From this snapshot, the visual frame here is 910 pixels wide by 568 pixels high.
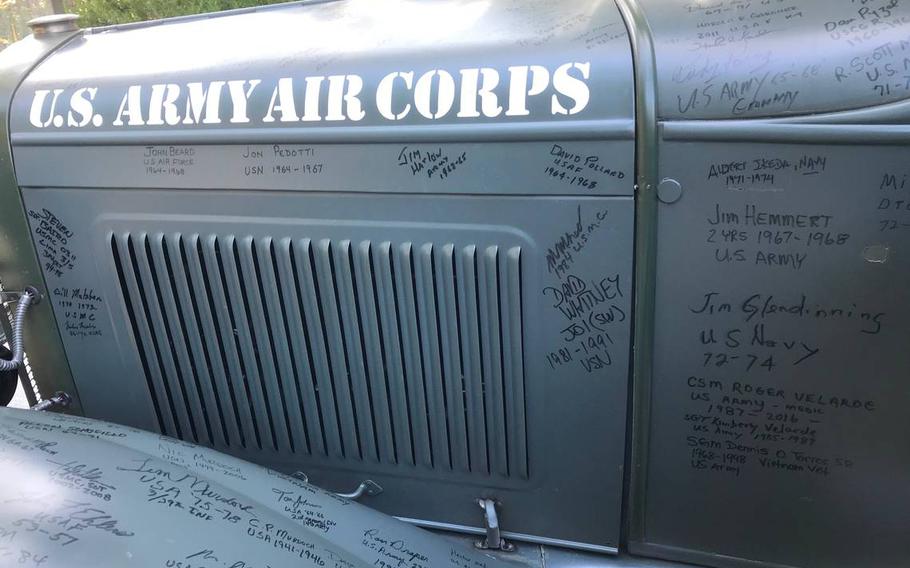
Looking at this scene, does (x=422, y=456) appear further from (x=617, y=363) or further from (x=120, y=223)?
(x=120, y=223)

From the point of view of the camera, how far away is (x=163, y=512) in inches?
46.9

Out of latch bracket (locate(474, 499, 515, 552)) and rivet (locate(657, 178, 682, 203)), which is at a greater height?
rivet (locate(657, 178, 682, 203))

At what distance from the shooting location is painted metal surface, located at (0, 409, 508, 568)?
1.08m

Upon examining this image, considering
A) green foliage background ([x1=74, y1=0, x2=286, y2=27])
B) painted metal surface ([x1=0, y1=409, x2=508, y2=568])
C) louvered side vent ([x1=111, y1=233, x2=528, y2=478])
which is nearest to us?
painted metal surface ([x1=0, y1=409, x2=508, y2=568])

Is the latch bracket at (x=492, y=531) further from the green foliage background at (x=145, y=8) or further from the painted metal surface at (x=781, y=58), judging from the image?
the green foliage background at (x=145, y=8)

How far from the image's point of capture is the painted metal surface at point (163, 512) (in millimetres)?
1085

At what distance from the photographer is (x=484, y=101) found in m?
1.36

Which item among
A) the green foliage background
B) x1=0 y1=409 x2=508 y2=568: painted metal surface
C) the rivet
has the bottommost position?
x1=0 y1=409 x2=508 y2=568: painted metal surface

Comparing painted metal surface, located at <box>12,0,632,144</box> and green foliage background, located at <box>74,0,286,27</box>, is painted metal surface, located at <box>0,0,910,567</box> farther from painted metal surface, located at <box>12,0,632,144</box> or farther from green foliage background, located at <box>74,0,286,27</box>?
green foliage background, located at <box>74,0,286,27</box>

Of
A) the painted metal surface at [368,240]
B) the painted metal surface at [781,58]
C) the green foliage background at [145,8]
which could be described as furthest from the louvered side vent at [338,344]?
the green foliage background at [145,8]

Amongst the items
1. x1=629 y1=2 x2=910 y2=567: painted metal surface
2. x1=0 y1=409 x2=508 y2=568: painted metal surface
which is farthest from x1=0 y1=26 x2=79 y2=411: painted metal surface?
x1=629 y1=2 x2=910 y2=567: painted metal surface

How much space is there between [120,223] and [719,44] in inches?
53.6

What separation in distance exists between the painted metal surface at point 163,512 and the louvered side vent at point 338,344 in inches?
9.9

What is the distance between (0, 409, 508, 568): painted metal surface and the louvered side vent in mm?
252
